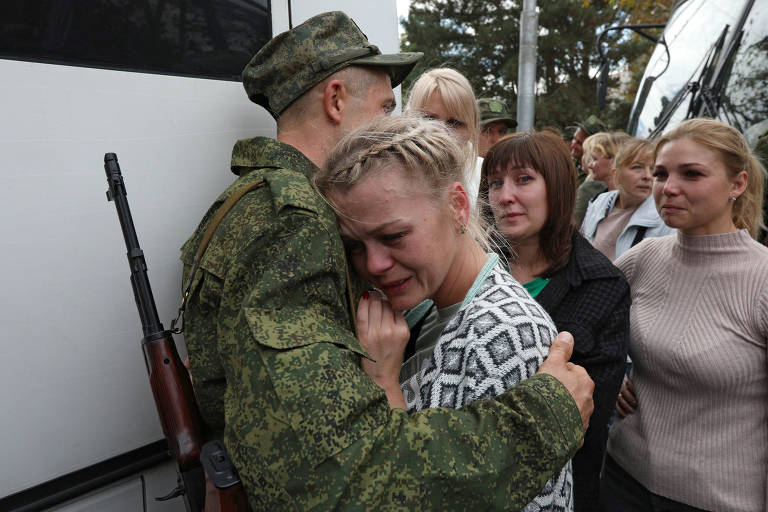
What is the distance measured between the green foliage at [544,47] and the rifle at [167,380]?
61.4 feet

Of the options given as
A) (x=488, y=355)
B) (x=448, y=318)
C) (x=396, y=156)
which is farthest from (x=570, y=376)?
(x=396, y=156)

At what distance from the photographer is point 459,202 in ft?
4.73

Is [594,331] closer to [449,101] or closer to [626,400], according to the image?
[626,400]

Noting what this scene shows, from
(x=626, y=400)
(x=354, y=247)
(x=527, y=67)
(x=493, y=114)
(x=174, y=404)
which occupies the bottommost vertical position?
(x=626, y=400)

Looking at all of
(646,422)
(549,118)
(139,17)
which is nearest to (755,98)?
(646,422)

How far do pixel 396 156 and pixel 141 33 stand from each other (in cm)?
77

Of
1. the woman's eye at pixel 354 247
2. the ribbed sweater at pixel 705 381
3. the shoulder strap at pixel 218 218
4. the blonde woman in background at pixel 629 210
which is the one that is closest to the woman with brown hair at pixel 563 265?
the ribbed sweater at pixel 705 381

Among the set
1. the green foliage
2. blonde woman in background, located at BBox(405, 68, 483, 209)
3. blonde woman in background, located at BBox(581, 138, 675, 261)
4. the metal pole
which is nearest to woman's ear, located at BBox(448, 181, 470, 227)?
blonde woman in background, located at BBox(405, 68, 483, 209)

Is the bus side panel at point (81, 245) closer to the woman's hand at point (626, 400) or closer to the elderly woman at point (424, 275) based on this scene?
the elderly woman at point (424, 275)

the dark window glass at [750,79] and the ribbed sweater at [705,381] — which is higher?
the dark window glass at [750,79]

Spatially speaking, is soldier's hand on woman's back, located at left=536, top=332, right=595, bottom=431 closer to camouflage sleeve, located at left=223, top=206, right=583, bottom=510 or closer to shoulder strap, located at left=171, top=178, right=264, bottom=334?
camouflage sleeve, located at left=223, top=206, right=583, bottom=510

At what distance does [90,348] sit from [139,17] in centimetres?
88

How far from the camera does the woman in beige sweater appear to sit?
5.94 feet

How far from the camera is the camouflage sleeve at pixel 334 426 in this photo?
937mm
